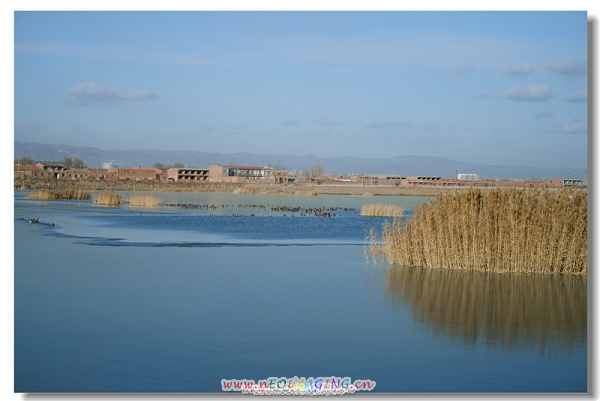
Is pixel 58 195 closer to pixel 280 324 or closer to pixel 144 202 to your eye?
pixel 144 202

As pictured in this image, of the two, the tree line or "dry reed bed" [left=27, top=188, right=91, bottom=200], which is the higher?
the tree line

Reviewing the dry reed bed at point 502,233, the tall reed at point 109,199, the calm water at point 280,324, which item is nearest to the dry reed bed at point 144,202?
the tall reed at point 109,199

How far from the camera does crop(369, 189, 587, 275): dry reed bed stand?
11.5 meters

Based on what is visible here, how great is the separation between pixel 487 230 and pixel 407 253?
5.07 ft

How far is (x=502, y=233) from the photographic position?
11.8 metres

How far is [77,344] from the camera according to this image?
6.92 metres

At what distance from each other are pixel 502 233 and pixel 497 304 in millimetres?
2862

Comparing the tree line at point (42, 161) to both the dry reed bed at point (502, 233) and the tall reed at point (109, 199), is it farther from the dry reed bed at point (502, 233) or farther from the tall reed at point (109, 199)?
the dry reed bed at point (502, 233)

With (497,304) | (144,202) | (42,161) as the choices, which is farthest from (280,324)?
(144,202)

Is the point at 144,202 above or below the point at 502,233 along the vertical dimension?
above

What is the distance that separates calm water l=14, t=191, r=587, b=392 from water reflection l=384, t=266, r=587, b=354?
3cm

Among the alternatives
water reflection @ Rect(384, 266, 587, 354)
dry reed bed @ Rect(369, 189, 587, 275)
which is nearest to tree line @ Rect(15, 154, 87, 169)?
dry reed bed @ Rect(369, 189, 587, 275)

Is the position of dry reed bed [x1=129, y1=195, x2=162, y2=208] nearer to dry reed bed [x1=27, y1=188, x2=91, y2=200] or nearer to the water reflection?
dry reed bed [x1=27, y1=188, x2=91, y2=200]
